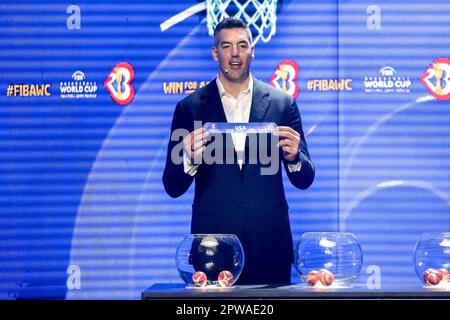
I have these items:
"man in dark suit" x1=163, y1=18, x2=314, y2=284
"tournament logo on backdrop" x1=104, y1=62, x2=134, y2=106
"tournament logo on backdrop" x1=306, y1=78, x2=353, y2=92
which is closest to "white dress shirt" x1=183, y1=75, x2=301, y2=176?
"man in dark suit" x1=163, y1=18, x2=314, y2=284

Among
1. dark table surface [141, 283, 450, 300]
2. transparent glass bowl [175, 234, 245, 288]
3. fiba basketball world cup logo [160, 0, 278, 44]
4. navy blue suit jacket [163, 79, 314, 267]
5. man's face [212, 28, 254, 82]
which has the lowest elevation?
dark table surface [141, 283, 450, 300]

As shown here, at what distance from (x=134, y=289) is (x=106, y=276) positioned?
17cm

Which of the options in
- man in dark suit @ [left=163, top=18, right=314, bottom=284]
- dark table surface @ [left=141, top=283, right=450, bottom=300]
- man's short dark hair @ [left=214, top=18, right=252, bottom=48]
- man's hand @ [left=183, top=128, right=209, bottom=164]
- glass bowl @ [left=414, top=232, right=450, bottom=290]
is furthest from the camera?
man's short dark hair @ [left=214, top=18, right=252, bottom=48]

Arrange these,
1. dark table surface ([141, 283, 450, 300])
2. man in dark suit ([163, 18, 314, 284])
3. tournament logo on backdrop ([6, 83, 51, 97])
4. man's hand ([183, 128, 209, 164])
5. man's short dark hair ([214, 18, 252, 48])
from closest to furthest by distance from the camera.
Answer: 1. dark table surface ([141, 283, 450, 300])
2. man's hand ([183, 128, 209, 164])
3. man in dark suit ([163, 18, 314, 284])
4. man's short dark hair ([214, 18, 252, 48])
5. tournament logo on backdrop ([6, 83, 51, 97])

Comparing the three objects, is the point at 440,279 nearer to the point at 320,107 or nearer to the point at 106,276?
the point at 320,107

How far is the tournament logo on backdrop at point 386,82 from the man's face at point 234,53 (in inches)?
26.4

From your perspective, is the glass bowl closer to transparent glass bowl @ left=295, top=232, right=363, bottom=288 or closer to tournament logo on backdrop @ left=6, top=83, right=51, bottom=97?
transparent glass bowl @ left=295, top=232, right=363, bottom=288

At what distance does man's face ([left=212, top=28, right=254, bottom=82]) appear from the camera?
508 centimetres

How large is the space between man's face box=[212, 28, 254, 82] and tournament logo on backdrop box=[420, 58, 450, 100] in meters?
0.97

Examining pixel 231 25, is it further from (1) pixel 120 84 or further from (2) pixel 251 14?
(1) pixel 120 84

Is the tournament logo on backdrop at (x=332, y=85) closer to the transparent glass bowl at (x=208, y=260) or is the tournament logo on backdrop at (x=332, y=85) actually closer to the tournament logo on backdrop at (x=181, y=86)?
→ the tournament logo on backdrop at (x=181, y=86)
